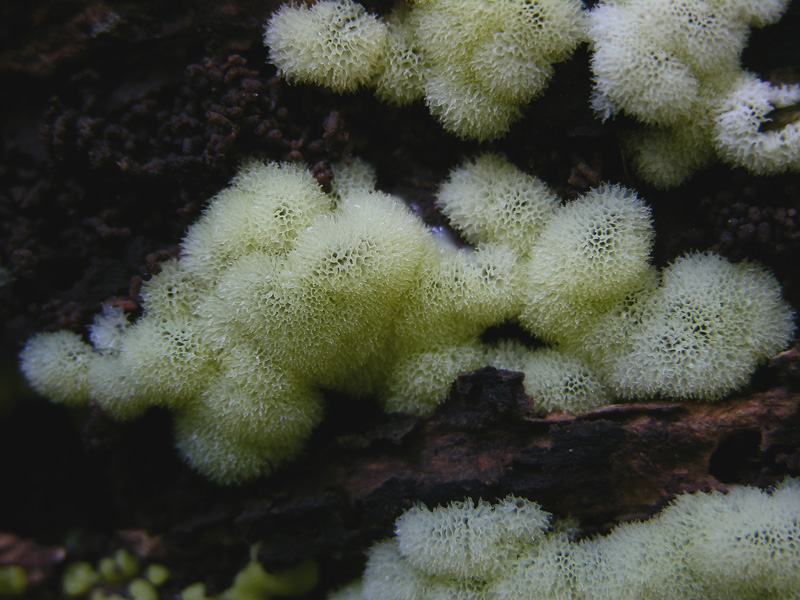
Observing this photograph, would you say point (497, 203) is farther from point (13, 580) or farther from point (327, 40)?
point (13, 580)

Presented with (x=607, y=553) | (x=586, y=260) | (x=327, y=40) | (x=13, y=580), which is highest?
(x=327, y=40)

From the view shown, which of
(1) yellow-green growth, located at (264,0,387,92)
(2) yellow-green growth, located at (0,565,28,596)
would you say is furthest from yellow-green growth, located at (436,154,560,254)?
(2) yellow-green growth, located at (0,565,28,596)

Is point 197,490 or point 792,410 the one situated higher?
point 792,410

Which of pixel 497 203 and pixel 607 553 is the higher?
pixel 497 203

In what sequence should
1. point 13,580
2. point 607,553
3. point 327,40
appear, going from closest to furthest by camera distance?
1. point 607,553
2. point 327,40
3. point 13,580

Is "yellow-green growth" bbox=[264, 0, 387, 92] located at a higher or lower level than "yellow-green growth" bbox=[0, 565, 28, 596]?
higher

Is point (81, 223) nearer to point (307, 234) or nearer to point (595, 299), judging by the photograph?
point (307, 234)

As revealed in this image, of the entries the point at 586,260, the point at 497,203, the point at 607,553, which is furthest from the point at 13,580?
the point at 586,260

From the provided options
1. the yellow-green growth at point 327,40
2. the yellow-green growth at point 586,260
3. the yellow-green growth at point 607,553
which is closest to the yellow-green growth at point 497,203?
the yellow-green growth at point 586,260

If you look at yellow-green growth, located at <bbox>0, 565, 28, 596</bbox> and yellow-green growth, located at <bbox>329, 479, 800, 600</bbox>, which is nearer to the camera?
yellow-green growth, located at <bbox>329, 479, 800, 600</bbox>

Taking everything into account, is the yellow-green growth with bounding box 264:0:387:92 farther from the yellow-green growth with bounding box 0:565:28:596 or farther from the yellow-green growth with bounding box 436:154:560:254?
the yellow-green growth with bounding box 0:565:28:596

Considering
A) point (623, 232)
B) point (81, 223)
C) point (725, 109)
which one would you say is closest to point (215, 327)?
point (81, 223)
